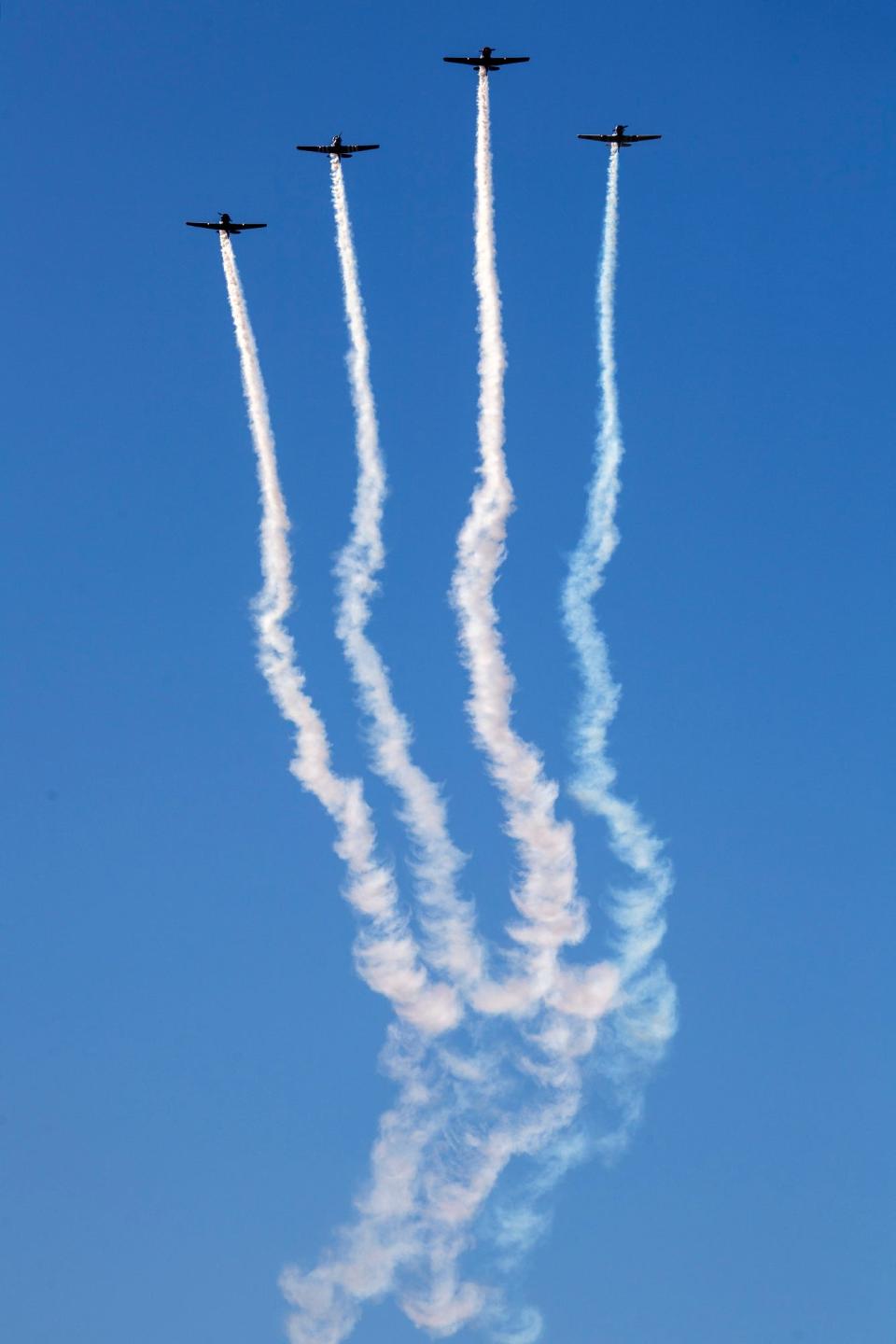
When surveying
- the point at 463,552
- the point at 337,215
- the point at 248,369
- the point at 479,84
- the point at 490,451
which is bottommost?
the point at 463,552

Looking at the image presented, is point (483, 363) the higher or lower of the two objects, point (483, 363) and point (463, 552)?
the higher

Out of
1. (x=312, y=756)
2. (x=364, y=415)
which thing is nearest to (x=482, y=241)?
(x=364, y=415)

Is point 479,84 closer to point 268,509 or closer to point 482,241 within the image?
point 482,241

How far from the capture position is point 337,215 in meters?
50.8

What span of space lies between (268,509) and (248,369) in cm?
498

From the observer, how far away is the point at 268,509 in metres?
50.4

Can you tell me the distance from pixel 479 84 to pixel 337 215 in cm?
618

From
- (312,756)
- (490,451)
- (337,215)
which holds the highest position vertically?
(337,215)

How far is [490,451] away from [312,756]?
449 inches

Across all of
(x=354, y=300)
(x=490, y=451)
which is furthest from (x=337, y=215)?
(x=490, y=451)

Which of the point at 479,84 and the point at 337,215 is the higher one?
the point at 479,84

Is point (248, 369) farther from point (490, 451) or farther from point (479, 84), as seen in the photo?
point (479, 84)

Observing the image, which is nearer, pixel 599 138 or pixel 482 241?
pixel 482 241

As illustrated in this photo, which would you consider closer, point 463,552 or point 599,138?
point 463,552
